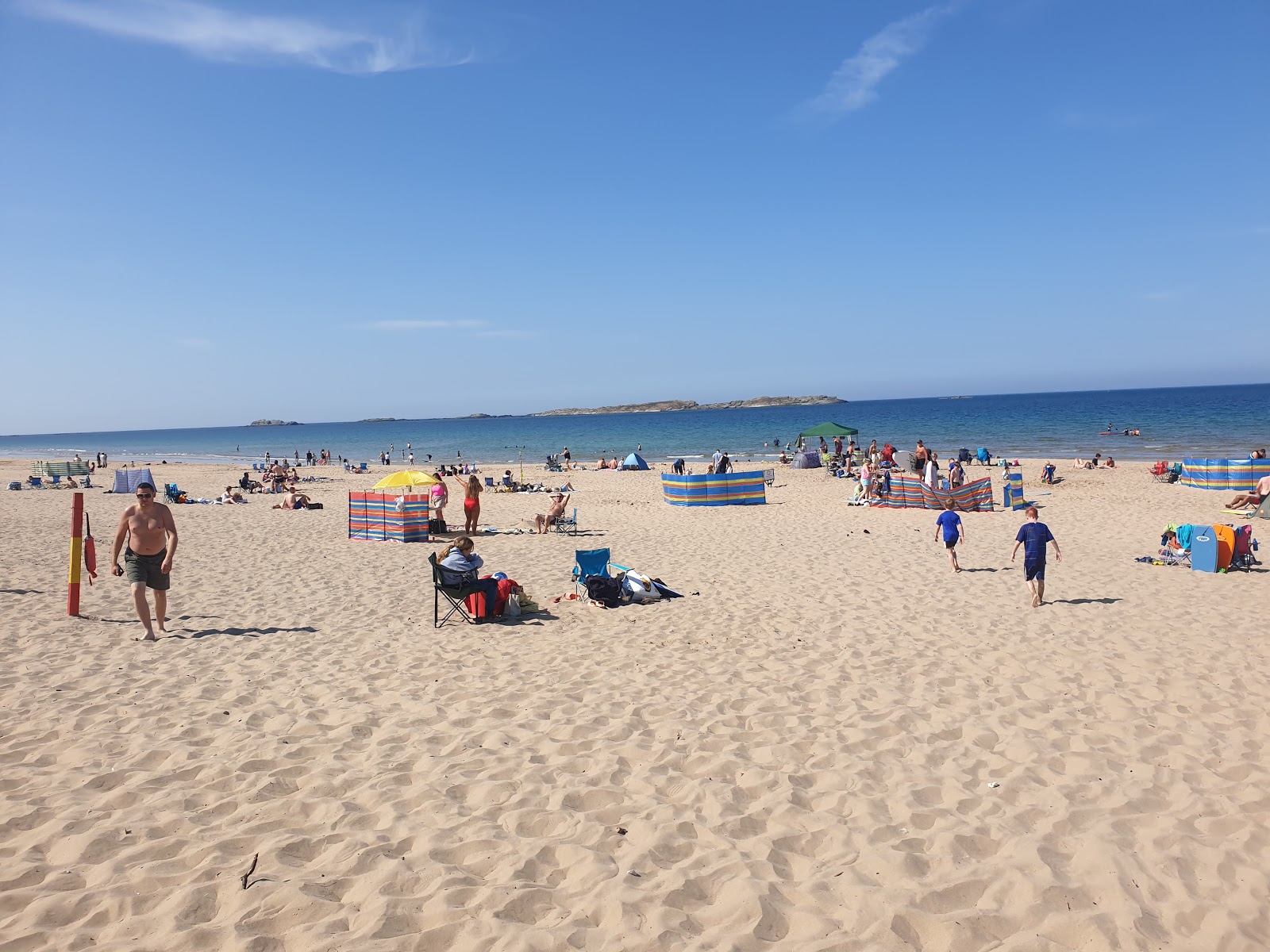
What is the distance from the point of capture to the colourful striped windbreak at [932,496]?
18.6 meters

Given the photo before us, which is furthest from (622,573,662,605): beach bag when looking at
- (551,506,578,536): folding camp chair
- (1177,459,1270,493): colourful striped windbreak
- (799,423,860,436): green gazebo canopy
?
(1177,459,1270,493): colourful striped windbreak

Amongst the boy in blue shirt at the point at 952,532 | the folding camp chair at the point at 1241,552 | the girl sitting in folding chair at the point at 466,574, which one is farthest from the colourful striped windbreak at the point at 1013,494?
the girl sitting in folding chair at the point at 466,574

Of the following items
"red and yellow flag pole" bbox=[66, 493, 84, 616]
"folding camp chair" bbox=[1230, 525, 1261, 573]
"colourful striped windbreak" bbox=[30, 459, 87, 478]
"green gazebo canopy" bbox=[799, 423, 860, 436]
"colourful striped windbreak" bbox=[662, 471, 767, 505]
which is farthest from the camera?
"colourful striped windbreak" bbox=[30, 459, 87, 478]

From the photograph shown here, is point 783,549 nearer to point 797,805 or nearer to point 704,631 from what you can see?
point 704,631

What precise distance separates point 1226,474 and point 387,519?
22.0 m

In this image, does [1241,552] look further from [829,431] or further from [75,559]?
[829,431]

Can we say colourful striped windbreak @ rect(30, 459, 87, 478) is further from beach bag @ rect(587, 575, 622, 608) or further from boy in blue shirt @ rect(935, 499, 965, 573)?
boy in blue shirt @ rect(935, 499, 965, 573)

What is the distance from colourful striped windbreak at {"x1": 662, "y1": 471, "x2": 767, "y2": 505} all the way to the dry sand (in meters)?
10.9

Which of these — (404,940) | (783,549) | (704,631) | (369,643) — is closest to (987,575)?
(783,549)

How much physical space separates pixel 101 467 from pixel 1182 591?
50090 mm

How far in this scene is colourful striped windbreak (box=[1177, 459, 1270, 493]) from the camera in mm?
19641

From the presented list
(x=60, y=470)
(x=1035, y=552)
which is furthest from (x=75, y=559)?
(x=60, y=470)

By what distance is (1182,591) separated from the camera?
9.55 metres

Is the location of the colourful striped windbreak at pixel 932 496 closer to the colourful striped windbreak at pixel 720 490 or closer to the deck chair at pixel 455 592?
the colourful striped windbreak at pixel 720 490
